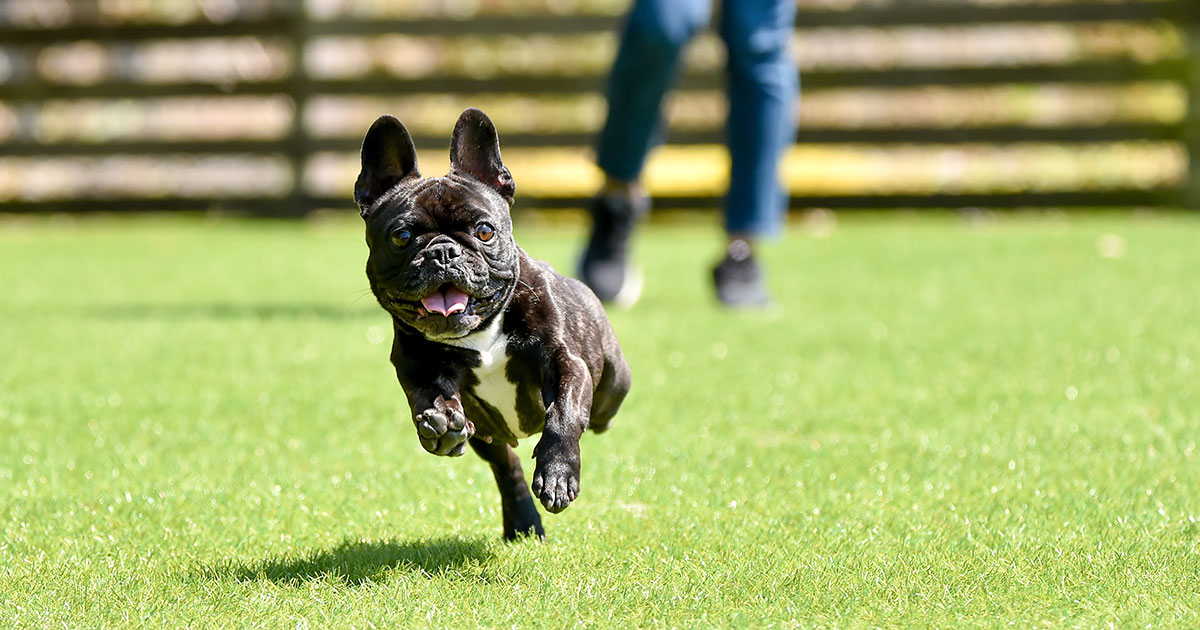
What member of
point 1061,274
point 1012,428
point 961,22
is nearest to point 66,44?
point 961,22

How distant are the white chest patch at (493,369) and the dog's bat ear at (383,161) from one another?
23cm

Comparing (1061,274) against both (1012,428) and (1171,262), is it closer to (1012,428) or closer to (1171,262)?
(1171,262)

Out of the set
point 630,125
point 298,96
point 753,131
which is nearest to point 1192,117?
point 753,131

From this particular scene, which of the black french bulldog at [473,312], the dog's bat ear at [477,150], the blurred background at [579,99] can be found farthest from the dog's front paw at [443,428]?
the blurred background at [579,99]

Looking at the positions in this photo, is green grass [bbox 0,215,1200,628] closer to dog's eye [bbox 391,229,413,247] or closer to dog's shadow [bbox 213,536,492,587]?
dog's shadow [bbox 213,536,492,587]

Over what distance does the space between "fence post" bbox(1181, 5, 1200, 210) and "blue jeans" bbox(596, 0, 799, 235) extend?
4.26 m

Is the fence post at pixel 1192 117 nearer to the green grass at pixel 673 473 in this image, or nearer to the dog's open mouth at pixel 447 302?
the green grass at pixel 673 473

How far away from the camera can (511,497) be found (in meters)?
2.23

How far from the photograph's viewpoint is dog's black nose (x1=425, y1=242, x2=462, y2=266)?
6.30 feet

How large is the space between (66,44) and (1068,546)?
27.3ft

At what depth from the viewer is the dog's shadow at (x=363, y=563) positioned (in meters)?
2.02

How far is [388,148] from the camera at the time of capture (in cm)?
207

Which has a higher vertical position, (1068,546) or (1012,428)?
(1068,546)

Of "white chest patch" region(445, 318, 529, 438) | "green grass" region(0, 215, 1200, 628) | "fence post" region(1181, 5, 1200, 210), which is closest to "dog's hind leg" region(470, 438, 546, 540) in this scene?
"green grass" region(0, 215, 1200, 628)
